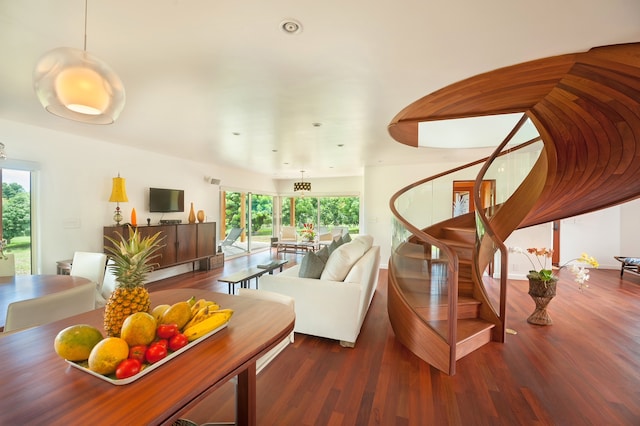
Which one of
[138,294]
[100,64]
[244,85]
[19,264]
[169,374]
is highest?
[244,85]

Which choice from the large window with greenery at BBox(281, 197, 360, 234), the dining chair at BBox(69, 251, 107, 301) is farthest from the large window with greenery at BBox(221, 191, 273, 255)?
A: the dining chair at BBox(69, 251, 107, 301)

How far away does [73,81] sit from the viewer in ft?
3.73

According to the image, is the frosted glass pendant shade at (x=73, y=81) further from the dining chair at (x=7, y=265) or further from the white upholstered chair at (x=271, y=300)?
the dining chair at (x=7, y=265)

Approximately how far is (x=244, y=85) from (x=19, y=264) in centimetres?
397

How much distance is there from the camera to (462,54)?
75.0 inches

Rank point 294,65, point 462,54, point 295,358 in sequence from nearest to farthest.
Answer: point 462,54, point 294,65, point 295,358

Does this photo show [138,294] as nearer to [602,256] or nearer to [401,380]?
[401,380]

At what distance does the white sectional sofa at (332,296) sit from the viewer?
107 inches

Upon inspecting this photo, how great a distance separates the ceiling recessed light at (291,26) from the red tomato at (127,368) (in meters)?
1.80

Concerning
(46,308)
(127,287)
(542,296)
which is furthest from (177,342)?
(542,296)

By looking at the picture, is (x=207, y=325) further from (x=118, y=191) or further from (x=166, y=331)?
(x=118, y=191)

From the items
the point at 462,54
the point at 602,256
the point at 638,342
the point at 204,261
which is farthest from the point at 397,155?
the point at 602,256

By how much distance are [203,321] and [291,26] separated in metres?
1.68

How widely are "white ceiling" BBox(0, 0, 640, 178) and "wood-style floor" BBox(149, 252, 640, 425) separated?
223 centimetres
